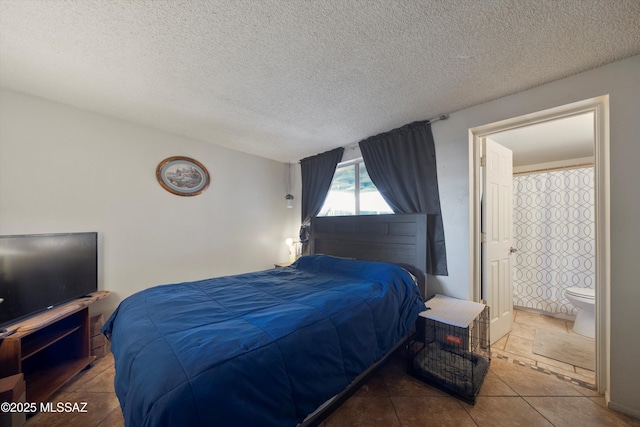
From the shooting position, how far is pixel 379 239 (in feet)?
8.86

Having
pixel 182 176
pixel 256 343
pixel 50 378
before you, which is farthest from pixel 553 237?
pixel 50 378

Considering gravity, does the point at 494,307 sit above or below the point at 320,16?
below

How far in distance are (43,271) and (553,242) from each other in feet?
18.3

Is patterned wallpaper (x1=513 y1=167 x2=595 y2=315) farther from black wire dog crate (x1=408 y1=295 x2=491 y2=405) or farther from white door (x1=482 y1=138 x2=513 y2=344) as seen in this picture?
black wire dog crate (x1=408 y1=295 x2=491 y2=405)

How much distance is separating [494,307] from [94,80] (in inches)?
164

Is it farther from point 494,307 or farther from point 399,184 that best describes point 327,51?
point 494,307

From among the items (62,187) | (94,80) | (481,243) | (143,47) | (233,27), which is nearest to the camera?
(233,27)

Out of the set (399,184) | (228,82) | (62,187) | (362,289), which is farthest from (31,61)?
(399,184)

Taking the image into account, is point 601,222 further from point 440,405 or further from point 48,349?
point 48,349

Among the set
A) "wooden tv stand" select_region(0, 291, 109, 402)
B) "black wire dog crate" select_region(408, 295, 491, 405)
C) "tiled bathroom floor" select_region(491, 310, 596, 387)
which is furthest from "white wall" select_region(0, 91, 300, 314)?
"tiled bathroom floor" select_region(491, 310, 596, 387)

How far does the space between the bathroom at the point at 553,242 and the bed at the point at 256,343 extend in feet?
5.23

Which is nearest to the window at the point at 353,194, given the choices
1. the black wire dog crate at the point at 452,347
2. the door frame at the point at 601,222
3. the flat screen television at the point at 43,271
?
the black wire dog crate at the point at 452,347

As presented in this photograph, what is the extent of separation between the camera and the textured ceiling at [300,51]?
Result: 1.22 metres

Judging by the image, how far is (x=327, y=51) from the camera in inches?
59.6
